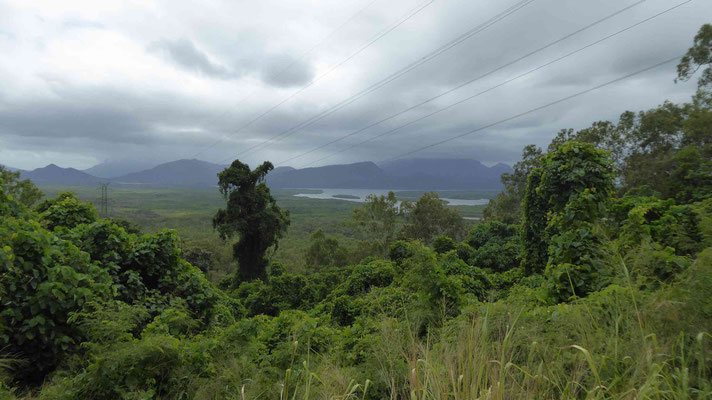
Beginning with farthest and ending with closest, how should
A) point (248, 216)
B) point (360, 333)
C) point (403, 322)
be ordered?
point (248, 216)
point (360, 333)
point (403, 322)

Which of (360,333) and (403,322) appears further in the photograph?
(360,333)

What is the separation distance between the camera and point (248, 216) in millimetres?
22859

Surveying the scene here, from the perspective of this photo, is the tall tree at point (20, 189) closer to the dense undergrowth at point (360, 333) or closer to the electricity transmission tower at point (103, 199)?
the electricity transmission tower at point (103, 199)

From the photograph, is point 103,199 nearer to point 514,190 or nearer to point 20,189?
point 20,189

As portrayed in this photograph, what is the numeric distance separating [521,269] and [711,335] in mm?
13271

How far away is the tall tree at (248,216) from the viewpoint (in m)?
22.5

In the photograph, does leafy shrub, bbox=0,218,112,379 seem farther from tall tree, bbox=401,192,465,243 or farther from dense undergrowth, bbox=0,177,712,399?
tall tree, bbox=401,192,465,243

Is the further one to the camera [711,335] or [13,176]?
[13,176]

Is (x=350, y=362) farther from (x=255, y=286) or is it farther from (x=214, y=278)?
(x=214, y=278)

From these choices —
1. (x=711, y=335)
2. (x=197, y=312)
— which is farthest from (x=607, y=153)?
(x=197, y=312)

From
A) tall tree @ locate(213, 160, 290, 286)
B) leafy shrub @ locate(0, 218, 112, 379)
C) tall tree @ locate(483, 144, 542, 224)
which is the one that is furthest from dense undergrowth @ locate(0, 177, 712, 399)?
tall tree @ locate(483, 144, 542, 224)

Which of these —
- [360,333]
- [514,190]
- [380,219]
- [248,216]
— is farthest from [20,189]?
[514,190]

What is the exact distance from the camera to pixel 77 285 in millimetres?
4867

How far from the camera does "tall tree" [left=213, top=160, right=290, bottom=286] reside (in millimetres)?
22469
